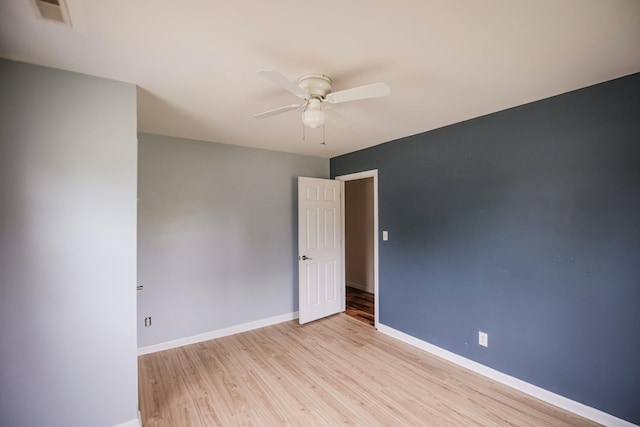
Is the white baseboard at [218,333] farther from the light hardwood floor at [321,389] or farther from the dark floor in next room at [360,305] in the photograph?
the dark floor in next room at [360,305]

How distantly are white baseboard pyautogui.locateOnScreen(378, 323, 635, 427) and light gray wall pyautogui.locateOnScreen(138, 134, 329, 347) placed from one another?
187 centimetres

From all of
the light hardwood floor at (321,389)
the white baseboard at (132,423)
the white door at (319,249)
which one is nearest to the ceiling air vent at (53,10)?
the white baseboard at (132,423)

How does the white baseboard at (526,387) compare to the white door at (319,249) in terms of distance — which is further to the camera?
the white door at (319,249)

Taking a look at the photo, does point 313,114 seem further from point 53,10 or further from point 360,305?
point 360,305

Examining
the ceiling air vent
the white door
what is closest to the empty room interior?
the ceiling air vent

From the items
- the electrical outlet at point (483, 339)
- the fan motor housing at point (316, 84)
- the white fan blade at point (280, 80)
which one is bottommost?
the electrical outlet at point (483, 339)

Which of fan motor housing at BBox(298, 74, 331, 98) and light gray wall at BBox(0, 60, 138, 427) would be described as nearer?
light gray wall at BBox(0, 60, 138, 427)

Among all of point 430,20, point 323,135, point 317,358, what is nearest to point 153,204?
point 323,135

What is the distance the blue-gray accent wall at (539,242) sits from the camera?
1.95 meters

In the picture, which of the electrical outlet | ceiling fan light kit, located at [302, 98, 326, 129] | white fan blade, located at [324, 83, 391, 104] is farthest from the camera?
the electrical outlet

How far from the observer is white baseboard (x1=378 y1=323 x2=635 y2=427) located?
6.62 feet

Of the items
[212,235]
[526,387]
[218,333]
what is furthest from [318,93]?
[218,333]

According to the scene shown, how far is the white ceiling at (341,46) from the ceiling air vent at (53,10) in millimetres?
30

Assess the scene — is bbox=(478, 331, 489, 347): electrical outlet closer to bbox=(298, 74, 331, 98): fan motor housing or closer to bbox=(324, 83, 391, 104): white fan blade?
bbox=(324, 83, 391, 104): white fan blade
